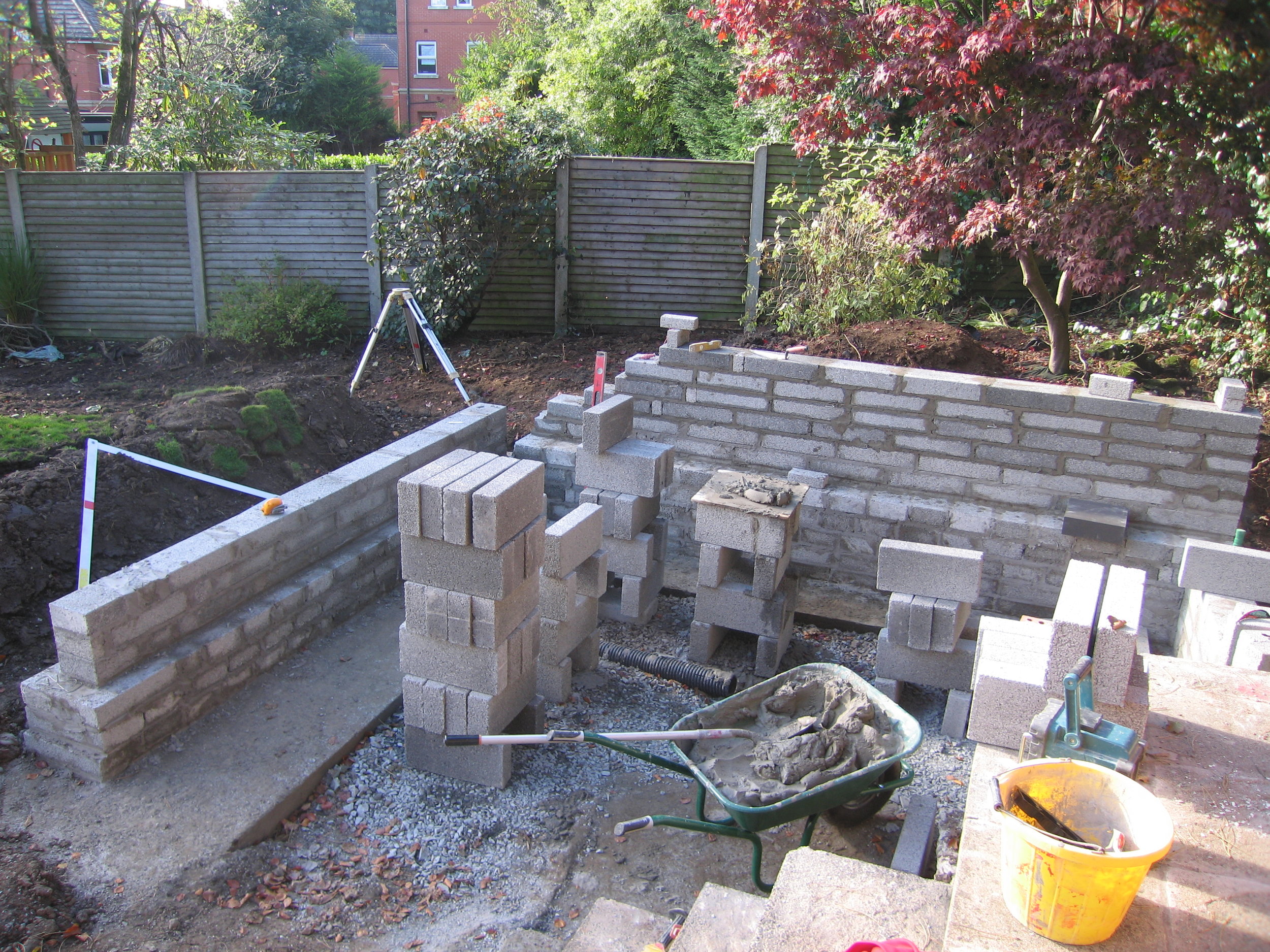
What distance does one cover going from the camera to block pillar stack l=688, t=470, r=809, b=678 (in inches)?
204

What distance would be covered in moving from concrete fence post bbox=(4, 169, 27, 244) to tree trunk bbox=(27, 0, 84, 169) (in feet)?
14.3

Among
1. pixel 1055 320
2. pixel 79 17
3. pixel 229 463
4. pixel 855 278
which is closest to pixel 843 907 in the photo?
pixel 229 463

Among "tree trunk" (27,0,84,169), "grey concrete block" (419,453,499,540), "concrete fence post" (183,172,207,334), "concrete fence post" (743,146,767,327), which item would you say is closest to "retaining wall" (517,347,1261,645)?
"grey concrete block" (419,453,499,540)

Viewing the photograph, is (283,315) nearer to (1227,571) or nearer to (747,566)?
(747,566)

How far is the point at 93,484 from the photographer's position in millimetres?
4953

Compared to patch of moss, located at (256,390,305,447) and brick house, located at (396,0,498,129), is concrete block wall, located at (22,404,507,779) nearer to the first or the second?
patch of moss, located at (256,390,305,447)

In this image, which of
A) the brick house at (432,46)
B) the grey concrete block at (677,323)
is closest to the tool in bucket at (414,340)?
the grey concrete block at (677,323)

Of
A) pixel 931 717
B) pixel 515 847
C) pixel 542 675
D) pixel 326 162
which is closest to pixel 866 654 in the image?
pixel 931 717

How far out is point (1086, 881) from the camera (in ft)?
7.56

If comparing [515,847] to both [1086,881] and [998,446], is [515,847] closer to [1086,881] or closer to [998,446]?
[1086,881]

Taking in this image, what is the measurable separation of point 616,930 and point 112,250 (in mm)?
11074

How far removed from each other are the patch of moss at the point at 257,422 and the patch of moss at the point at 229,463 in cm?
24

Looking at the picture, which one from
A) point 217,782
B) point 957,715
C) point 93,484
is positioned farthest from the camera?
point 93,484

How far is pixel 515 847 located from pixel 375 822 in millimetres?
659
